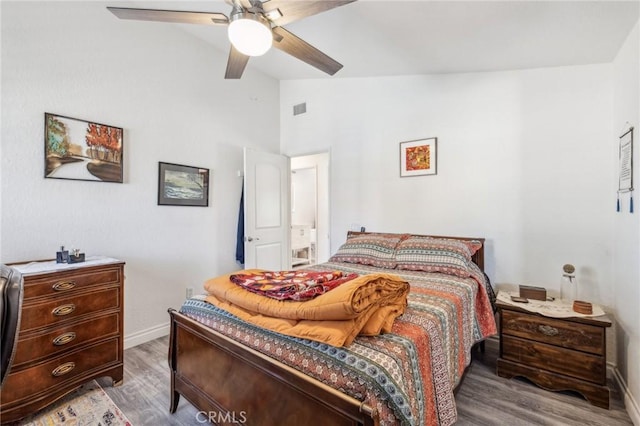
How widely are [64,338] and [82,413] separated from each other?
0.49 metres

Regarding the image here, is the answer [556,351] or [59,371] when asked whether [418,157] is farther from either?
[59,371]

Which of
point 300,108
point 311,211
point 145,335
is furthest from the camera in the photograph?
point 311,211

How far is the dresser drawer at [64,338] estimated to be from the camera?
1736 millimetres

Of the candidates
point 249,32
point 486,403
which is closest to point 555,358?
point 486,403

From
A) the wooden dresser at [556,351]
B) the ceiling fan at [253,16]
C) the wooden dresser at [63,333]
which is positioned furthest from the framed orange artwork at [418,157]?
the wooden dresser at [63,333]

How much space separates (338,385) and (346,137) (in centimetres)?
310

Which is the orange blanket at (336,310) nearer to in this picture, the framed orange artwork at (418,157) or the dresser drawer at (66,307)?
the dresser drawer at (66,307)

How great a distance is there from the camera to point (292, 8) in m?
1.59

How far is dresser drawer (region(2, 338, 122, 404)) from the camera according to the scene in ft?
5.58

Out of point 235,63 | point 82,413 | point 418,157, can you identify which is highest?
point 235,63

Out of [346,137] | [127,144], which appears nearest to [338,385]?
[127,144]

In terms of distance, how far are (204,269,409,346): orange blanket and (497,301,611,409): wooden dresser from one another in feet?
4.30

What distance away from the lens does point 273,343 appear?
1.29 metres

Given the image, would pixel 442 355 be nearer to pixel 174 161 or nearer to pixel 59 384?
pixel 59 384
